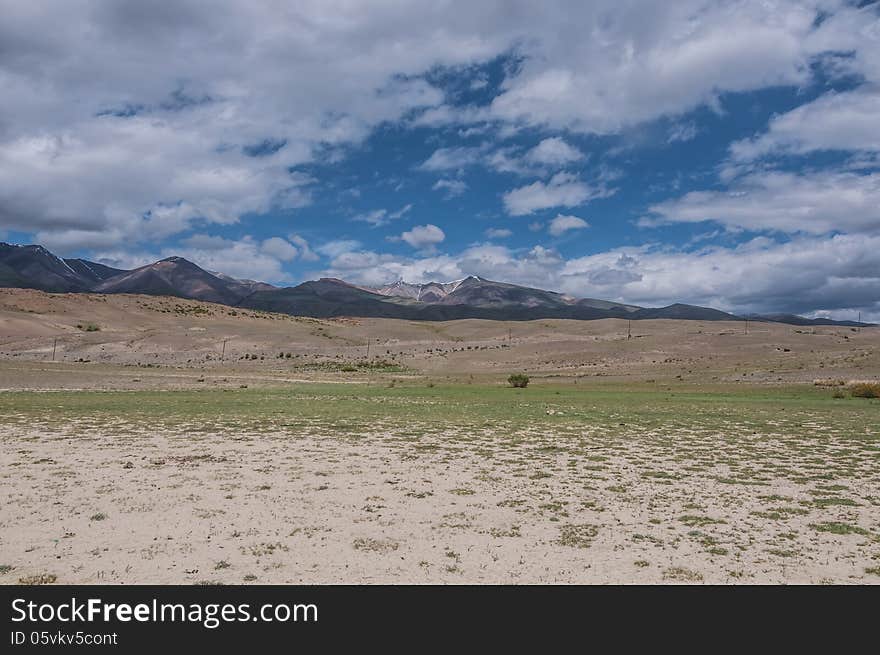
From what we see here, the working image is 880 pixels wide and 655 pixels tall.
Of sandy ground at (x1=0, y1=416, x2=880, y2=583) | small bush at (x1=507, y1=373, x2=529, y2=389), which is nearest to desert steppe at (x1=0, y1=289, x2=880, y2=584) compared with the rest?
sandy ground at (x1=0, y1=416, x2=880, y2=583)

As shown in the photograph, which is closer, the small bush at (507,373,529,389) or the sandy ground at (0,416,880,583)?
the sandy ground at (0,416,880,583)

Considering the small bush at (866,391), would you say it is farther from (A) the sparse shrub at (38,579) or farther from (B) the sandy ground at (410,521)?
(A) the sparse shrub at (38,579)

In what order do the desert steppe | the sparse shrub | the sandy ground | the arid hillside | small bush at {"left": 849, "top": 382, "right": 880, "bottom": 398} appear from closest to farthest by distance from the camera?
the sparse shrub < the sandy ground < the desert steppe < small bush at {"left": 849, "top": 382, "right": 880, "bottom": 398} < the arid hillside

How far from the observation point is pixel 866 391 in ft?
133

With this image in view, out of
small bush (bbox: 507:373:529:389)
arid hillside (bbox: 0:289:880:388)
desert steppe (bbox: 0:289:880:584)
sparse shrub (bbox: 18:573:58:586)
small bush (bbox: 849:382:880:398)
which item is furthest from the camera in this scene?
arid hillside (bbox: 0:289:880:388)

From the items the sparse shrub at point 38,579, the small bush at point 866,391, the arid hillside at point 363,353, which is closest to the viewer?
the sparse shrub at point 38,579

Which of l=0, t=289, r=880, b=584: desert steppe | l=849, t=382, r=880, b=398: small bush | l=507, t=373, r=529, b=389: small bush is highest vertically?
l=849, t=382, r=880, b=398: small bush

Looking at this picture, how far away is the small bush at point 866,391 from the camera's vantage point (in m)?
39.9

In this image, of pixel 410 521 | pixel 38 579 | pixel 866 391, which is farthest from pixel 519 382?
pixel 38 579

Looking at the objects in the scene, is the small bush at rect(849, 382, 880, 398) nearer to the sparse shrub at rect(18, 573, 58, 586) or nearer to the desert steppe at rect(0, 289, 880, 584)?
the desert steppe at rect(0, 289, 880, 584)

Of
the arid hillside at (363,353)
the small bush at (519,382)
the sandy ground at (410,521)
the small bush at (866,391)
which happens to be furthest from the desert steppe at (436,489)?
the arid hillside at (363,353)

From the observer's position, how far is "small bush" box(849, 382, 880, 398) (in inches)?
1570
